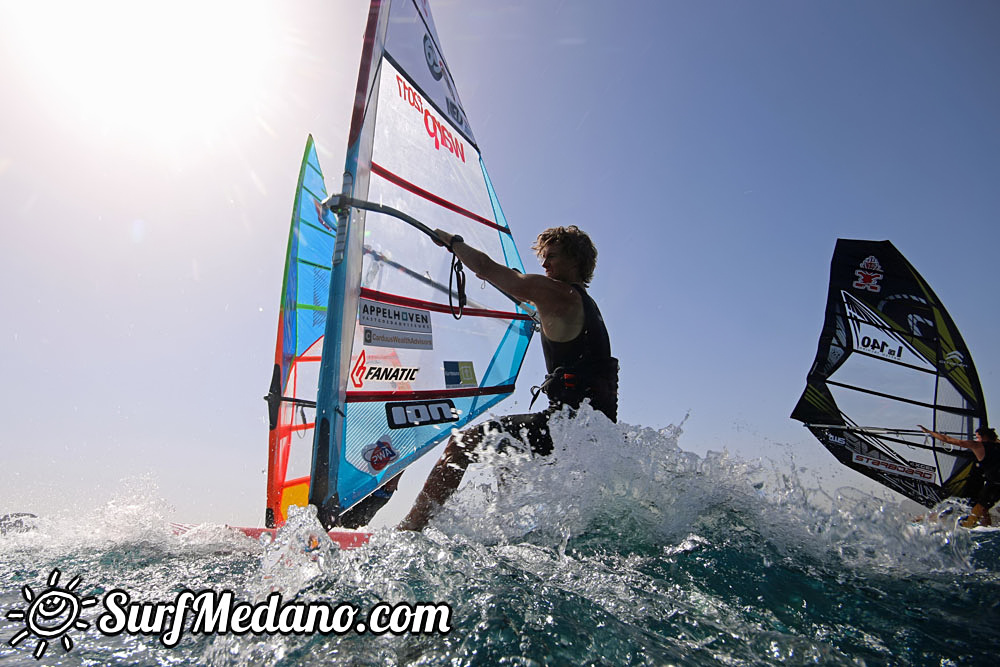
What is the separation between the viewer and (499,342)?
177 inches

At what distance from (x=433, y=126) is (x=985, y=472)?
9.59 metres

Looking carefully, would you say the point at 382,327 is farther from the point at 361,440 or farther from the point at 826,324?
the point at 826,324

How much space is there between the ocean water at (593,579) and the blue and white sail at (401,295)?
2.74ft

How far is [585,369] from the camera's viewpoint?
106 inches

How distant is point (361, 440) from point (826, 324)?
9482 millimetres

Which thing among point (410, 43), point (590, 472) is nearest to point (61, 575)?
point (590, 472)

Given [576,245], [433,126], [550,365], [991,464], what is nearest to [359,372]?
[550,365]

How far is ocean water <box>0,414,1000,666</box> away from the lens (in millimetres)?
1207

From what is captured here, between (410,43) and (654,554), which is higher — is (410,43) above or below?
above

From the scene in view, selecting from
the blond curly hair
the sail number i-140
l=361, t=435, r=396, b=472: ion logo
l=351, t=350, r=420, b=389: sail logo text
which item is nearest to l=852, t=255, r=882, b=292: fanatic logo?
the sail number i-140

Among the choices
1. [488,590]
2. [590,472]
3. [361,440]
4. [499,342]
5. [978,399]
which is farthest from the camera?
[978,399]

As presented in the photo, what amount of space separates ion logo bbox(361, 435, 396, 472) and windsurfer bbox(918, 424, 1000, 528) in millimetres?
8688

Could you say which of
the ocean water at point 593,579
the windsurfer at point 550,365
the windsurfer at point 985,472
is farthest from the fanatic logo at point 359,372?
the windsurfer at point 985,472

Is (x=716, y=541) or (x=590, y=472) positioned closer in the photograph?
(x=716, y=541)
